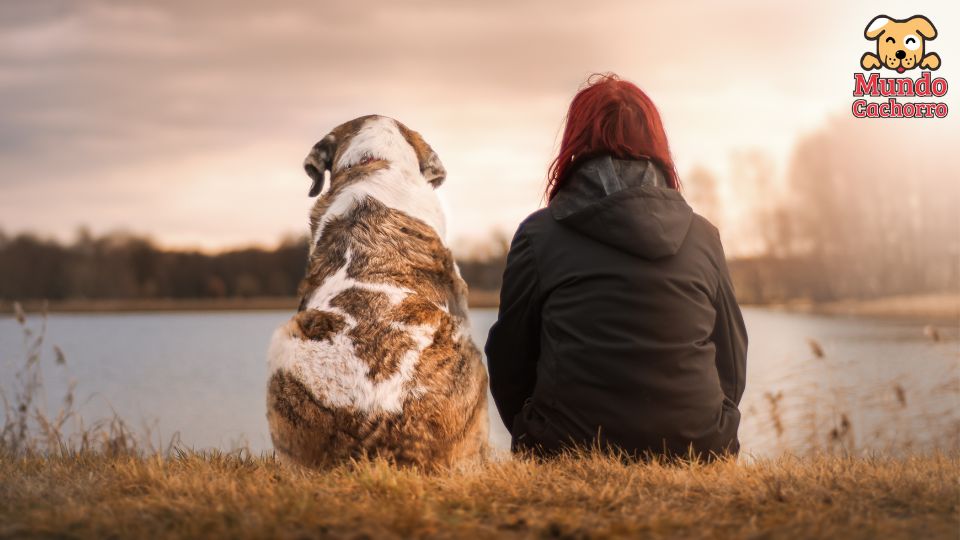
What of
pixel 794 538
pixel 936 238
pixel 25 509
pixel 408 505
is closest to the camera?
pixel 794 538

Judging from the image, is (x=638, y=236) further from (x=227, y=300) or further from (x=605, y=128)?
(x=227, y=300)

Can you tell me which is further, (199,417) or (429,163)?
(199,417)

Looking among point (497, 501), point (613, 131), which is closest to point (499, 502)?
point (497, 501)

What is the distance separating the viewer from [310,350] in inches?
162

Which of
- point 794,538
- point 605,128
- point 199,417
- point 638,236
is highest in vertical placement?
point 605,128

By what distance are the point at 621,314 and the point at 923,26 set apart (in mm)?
8051

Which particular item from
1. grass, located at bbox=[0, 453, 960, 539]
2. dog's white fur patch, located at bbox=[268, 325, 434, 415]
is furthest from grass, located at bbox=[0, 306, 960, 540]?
dog's white fur patch, located at bbox=[268, 325, 434, 415]

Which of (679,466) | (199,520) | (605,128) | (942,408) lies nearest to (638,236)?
(605,128)

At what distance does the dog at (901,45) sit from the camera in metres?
9.61

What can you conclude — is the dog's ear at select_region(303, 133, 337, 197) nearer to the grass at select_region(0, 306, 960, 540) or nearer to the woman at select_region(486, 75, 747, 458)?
the woman at select_region(486, 75, 747, 458)

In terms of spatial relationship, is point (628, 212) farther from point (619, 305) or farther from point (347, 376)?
point (347, 376)

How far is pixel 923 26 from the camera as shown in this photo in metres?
9.82

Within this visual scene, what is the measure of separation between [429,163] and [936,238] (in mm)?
32175

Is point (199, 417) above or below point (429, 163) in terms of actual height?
below
